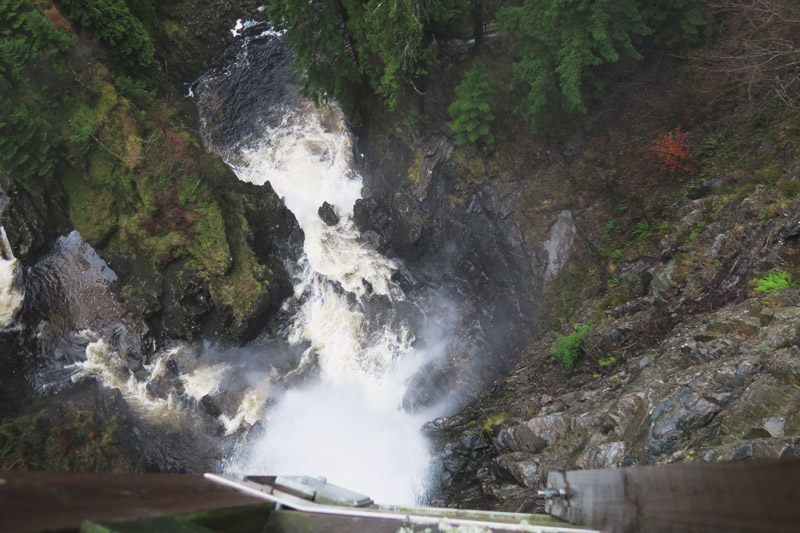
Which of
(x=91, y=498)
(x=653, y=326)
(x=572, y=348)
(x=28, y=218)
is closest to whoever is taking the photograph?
(x=91, y=498)

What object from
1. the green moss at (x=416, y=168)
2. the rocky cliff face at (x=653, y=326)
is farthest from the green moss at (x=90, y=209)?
the rocky cliff face at (x=653, y=326)

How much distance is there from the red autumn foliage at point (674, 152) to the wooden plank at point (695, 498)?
410 inches

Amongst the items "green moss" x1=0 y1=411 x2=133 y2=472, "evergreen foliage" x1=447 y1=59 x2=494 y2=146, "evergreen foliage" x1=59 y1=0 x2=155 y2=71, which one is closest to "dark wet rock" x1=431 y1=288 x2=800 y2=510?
"evergreen foliage" x1=447 y1=59 x2=494 y2=146

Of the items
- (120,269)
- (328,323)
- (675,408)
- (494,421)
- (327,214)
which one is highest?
(327,214)

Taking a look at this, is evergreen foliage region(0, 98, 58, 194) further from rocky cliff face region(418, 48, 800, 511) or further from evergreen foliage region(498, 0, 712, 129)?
rocky cliff face region(418, 48, 800, 511)

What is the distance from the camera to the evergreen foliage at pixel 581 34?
9.38m

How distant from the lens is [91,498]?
3.66 ft

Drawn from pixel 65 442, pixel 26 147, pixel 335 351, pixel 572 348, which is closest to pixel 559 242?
pixel 572 348

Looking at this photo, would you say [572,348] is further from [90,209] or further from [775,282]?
[90,209]

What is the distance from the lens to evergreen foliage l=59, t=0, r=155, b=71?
1368 centimetres

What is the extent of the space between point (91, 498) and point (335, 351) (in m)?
13.1

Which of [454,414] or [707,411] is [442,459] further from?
[707,411]

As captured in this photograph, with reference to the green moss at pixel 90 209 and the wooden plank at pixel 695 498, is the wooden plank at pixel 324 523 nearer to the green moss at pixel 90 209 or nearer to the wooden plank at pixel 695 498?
the wooden plank at pixel 695 498

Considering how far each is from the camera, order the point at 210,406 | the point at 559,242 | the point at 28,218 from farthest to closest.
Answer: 1. the point at 28,218
2. the point at 210,406
3. the point at 559,242
